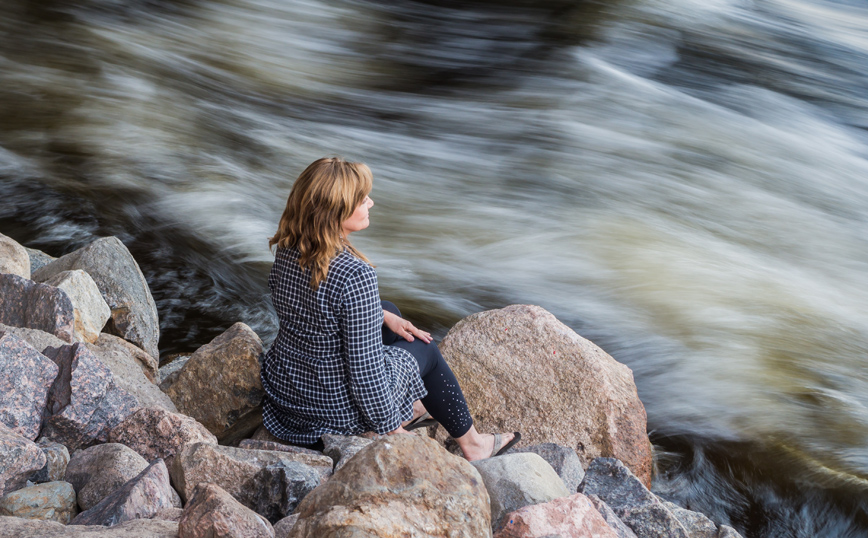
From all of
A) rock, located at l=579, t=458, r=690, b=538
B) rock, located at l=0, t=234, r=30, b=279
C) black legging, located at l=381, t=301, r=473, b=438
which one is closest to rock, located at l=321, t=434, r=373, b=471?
black legging, located at l=381, t=301, r=473, b=438

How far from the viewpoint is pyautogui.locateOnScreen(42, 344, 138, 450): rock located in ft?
9.63

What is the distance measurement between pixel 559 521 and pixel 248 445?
4.70 feet

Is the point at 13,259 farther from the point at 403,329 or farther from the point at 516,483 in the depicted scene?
the point at 516,483

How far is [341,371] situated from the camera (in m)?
3.28

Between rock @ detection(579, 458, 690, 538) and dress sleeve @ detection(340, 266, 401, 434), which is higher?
dress sleeve @ detection(340, 266, 401, 434)

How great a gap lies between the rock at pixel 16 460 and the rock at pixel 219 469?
436 mm

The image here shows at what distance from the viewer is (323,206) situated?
3.07 metres

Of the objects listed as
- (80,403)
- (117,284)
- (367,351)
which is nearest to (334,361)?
(367,351)

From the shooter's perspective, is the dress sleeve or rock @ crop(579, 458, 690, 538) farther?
the dress sleeve

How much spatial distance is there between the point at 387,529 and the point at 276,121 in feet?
23.9

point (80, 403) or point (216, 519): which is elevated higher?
point (216, 519)

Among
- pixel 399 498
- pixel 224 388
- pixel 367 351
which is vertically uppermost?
pixel 399 498

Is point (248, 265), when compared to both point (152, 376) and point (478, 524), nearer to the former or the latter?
point (152, 376)

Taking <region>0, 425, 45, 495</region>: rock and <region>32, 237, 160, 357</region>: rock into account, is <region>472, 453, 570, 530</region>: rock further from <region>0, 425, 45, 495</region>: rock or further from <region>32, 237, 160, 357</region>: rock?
<region>32, 237, 160, 357</region>: rock
